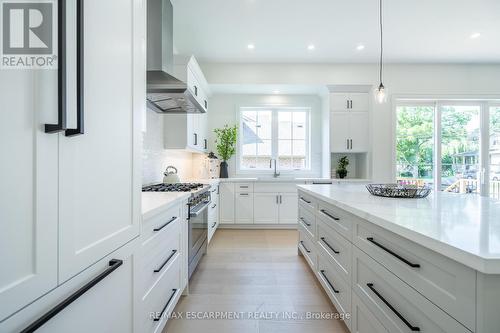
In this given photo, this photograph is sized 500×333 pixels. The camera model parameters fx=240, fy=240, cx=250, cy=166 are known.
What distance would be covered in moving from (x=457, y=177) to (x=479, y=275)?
504cm

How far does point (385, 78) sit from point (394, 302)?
4.32 metres

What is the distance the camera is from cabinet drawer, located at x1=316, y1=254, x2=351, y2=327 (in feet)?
4.98

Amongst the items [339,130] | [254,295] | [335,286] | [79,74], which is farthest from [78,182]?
[339,130]

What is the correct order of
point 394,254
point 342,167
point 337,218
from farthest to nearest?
point 342,167 → point 337,218 → point 394,254

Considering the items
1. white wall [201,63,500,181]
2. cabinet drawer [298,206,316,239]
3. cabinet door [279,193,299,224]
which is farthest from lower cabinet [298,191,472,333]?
white wall [201,63,500,181]

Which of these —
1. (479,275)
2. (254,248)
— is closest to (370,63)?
(254,248)

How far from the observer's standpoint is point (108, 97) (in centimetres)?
88

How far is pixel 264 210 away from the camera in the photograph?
4.26 m

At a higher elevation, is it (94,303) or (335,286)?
(94,303)

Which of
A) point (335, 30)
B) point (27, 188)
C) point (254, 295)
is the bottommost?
point (254, 295)

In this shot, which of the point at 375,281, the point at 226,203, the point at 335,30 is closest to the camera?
the point at 375,281

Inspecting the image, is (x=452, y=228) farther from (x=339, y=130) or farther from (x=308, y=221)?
(x=339, y=130)

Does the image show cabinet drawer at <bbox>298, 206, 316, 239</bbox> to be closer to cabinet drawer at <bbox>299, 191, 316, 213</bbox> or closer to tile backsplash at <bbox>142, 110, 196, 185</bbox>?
cabinet drawer at <bbox>299, 191, 316, 213</bbox>

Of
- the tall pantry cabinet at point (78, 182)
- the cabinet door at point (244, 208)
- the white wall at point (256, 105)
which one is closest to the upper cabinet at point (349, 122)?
the white wall at point (256, 105)
